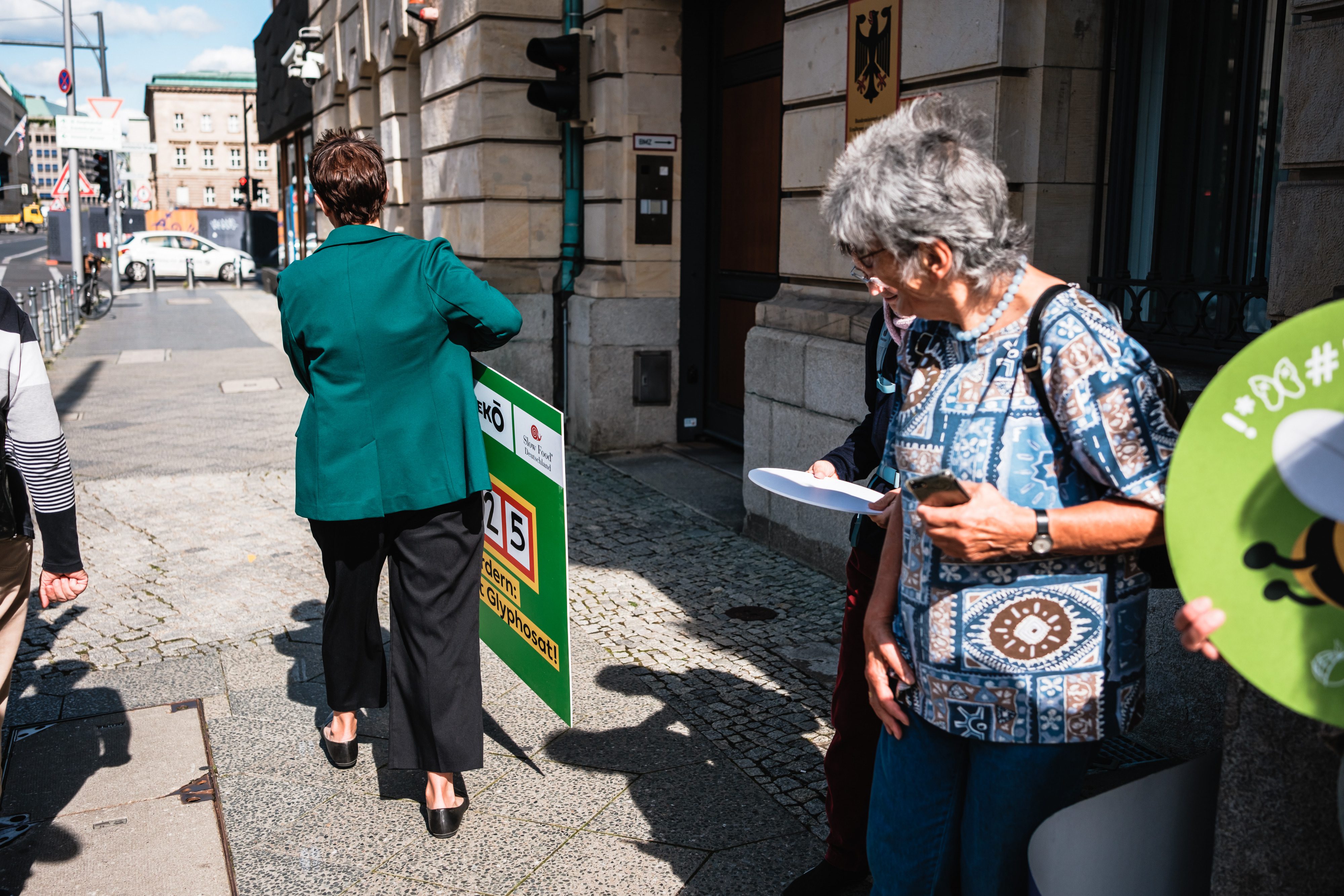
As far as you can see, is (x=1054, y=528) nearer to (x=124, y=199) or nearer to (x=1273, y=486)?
(x=1273, y=486)

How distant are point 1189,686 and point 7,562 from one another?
3414 millimetres

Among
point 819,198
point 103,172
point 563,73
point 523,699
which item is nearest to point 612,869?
point 523,699

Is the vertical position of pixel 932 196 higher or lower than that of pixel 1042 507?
higher

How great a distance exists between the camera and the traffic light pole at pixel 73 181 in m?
20.8

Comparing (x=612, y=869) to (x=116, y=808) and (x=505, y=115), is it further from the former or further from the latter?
(x=505, y=115)

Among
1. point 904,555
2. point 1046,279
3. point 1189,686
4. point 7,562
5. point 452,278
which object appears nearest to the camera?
point 1046,279

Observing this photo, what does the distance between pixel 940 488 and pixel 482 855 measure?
208 cm

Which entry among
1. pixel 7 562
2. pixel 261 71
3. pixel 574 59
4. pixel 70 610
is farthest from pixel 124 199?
pixel 7 562

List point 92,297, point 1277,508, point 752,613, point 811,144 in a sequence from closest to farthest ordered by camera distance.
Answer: point 1277,508 → point 752,613 → point 811,144 → point 92,297

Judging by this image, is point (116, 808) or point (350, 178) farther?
point (116, 808)

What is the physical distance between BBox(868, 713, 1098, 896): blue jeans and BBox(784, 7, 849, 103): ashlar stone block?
14.9ft

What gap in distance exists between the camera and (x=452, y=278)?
126 inches

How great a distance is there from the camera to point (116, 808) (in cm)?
360

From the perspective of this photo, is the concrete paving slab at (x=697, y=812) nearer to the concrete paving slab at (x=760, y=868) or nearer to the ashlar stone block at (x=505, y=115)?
the concrete paving slab at (x=760, y=868)
